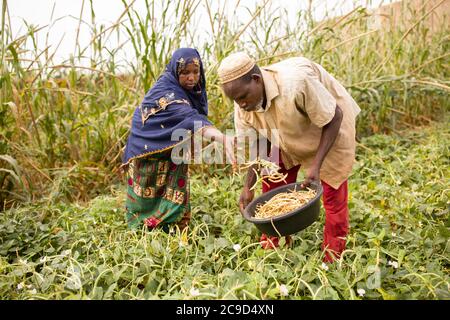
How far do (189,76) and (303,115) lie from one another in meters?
0.68

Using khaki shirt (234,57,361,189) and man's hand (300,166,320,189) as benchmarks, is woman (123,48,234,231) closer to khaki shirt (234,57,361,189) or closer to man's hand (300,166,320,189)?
khaki shirt (234,57,361,189)

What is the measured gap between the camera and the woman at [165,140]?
2.29 meters

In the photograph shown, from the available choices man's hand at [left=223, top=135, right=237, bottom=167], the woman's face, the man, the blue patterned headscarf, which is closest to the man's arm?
the man

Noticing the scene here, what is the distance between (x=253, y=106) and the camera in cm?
192

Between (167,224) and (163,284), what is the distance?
2.34 feet

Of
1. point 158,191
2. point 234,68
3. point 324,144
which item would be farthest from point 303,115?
point 158,191

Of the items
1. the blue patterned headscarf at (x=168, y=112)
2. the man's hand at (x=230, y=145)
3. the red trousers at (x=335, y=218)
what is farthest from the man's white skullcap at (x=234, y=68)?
the red trousers at (x=335, y=218)

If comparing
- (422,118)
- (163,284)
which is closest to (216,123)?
(163,284)

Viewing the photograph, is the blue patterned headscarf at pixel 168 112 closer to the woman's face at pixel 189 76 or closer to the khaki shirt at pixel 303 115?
the woman's face at pixel 189 76

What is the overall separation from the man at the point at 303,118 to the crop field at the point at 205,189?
245 mm

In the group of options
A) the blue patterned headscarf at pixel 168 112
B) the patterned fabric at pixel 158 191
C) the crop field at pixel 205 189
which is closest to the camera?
the crop field at pixel 205 189

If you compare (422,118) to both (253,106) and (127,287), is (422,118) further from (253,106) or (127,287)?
(127,287)

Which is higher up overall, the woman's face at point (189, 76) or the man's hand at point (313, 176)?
the woman's face at point (189, 76)

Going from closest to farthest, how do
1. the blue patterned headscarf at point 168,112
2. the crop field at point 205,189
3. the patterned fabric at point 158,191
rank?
1. the crop field at point 205,189
2. the blue patterned headscarf at point 168,112
3. the patterned fabric at point 158,191
